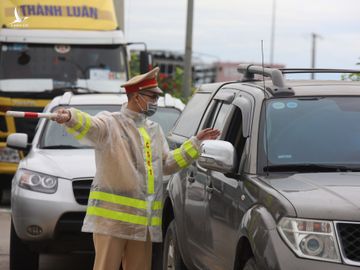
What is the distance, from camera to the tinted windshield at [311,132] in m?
5.60

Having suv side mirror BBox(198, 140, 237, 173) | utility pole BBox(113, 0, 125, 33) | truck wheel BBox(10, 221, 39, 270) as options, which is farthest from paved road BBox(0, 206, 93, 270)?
utility pole BBox(113, 0, 125, 33)

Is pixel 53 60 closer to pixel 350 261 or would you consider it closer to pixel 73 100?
pixel 73 100

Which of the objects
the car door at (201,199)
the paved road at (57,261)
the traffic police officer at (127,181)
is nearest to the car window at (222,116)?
the car door at (201,199)

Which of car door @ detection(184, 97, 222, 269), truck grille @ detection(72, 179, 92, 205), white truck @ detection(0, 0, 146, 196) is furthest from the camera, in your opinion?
white truck @ detection(0, 0, 146, 196)

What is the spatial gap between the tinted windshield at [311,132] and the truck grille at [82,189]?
297 cm

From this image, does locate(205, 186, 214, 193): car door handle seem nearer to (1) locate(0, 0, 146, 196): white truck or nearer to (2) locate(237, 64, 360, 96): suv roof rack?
(2) locate(237, 64, 360, 96): suv roof rack

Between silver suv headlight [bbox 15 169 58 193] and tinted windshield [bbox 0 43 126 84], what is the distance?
6711mm

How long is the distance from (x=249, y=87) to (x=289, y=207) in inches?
70.8

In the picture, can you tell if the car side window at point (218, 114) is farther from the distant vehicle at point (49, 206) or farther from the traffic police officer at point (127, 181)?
the distant vehicle at point (49, 206)

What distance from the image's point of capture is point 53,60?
50.2 feet

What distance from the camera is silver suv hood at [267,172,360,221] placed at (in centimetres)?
468

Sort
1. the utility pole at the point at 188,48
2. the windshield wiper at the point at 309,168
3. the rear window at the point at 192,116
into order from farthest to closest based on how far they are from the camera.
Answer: the utility pole at the point at 188,48
the rear window at the point at 192,116
the windshield wiper at the point at 309,168

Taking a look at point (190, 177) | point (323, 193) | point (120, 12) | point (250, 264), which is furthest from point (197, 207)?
point (120, 12)

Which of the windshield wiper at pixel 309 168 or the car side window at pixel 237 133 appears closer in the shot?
the windshield wiper at pixel 309 168
